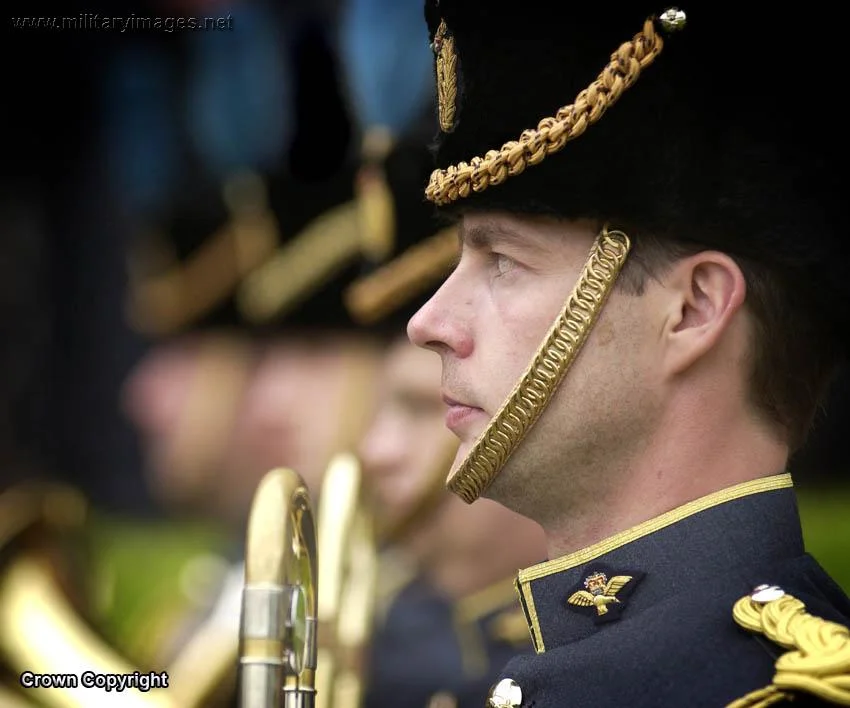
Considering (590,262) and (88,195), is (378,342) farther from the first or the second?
(88,195)

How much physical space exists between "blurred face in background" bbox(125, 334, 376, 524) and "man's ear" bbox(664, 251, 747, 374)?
148 inches

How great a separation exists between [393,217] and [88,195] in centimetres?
482

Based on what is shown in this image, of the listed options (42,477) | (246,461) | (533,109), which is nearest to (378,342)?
(246,461)

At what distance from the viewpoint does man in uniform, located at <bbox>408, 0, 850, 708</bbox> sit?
2.72 meters

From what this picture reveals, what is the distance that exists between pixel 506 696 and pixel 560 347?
0.56m

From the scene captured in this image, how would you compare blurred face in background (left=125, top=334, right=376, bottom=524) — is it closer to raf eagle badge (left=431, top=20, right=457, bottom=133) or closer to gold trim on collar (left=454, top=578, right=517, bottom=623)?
gold trim on collar (left=454, top=578, right=517, bottom=623)

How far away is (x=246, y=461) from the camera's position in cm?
809

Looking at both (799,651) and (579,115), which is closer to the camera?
(799,651)

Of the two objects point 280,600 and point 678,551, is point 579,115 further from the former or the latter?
point 280,600

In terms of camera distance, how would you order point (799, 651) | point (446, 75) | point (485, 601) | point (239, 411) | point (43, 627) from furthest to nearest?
point (239, 411) → point (485, 601) → point (43, 627) → point (446, 75) → point (799, 651)

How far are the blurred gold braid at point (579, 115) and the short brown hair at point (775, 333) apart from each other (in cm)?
19

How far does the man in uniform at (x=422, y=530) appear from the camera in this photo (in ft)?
17.7

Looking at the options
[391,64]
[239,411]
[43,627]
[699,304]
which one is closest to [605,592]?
[699,304]

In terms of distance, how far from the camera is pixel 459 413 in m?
2.84
